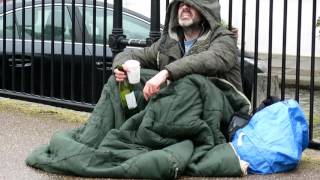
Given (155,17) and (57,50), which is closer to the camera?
(155,17)

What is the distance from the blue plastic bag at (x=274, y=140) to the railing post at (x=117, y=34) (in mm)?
1729

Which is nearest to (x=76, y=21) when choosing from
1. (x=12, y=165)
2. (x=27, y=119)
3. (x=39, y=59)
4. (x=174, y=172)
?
(x=39, y=59)

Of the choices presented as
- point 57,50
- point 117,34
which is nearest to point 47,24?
point 57,50

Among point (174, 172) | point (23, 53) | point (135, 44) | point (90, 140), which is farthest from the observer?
point (23, 53)

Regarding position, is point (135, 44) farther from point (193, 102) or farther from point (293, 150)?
point (293, 150)

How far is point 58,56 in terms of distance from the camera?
667 cm

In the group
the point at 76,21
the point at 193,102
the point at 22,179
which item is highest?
the point at 76,21

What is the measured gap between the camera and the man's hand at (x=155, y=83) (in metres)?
4.27

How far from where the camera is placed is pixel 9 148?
4969 millimetres

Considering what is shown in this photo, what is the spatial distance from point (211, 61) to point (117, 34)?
1555mm

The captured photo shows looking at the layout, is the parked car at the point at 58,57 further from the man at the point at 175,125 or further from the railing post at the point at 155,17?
the man at the point at 175,125

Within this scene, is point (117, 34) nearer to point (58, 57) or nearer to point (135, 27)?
point (58, 57)

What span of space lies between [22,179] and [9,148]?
859mm

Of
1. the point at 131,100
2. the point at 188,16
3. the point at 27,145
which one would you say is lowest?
the point at 27,145
